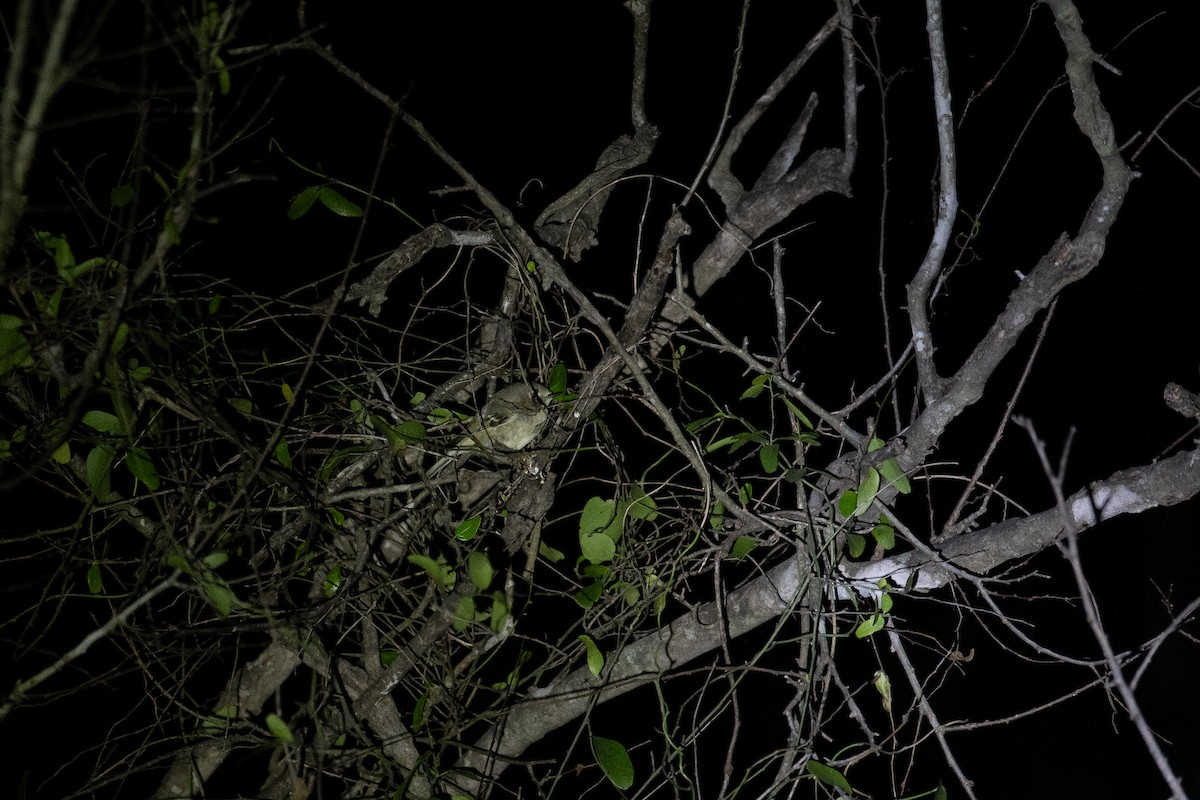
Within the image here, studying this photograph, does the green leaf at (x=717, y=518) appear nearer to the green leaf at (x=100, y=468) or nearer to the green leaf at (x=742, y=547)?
the green leaf at (x=742, y=547)

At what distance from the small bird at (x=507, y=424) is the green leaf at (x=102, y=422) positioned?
33cm

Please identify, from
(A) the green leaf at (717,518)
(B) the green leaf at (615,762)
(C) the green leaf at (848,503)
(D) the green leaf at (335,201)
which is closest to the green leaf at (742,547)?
(A) the green leaf at (717,518)

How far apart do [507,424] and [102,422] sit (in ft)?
1.39

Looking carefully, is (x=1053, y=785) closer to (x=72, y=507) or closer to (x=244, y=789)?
(x=244, y=789)

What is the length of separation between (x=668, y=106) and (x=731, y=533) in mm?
943

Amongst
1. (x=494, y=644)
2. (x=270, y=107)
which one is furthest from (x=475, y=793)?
(x=270, y=107)

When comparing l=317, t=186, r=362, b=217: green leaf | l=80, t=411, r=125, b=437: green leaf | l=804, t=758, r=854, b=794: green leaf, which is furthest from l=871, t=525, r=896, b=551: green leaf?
l=80, t=411, r=125, b=437: green leaf

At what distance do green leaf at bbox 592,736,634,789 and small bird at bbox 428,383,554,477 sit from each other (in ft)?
1.10

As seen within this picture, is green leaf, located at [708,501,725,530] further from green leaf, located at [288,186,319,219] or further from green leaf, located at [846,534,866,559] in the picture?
green leaf, located at [288,186,319,219]

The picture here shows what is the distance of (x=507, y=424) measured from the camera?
84 centimetres

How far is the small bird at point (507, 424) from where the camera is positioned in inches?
32.9

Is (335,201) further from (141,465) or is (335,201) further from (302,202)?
(141,465)

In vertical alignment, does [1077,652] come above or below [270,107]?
below

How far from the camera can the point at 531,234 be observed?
0.84m
